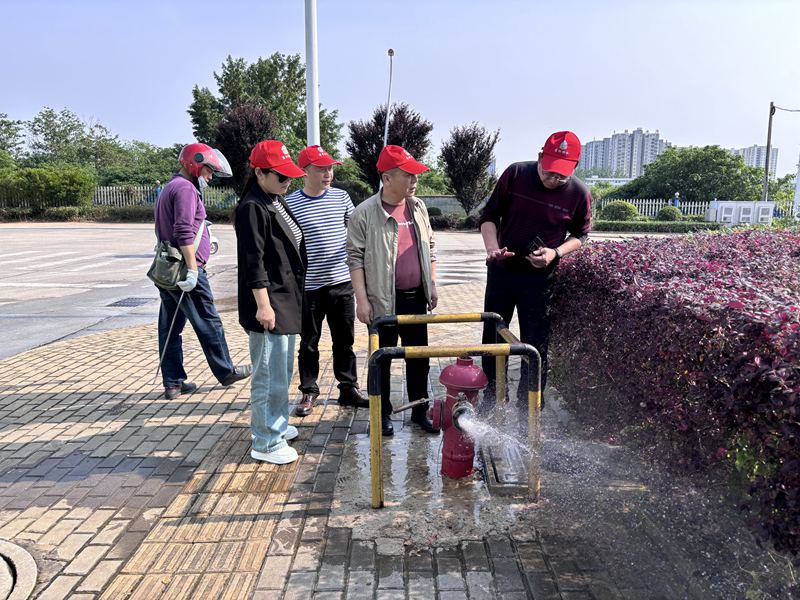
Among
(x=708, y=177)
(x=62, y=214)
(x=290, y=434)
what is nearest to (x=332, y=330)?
(x=290, y=434)

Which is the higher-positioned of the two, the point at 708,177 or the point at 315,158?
the point at 708,177

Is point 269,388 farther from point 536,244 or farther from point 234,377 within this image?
point 536,244

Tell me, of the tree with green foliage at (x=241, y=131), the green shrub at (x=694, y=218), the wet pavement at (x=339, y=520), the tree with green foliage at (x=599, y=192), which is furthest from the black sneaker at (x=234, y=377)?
the tree with green foliage at (x=599, y=192)

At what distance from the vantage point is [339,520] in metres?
3.07

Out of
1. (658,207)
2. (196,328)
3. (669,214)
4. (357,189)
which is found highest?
(357,189)

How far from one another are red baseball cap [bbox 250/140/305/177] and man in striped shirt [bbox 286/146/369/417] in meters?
0.73

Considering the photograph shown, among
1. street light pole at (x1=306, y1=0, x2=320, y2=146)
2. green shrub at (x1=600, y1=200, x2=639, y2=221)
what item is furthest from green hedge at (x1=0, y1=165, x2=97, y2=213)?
street light pole at (x1=306, y1=0, x2=320, y2=146)

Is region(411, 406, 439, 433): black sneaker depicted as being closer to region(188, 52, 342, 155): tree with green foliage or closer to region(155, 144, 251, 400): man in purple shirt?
region(155, 144, 251, 400): man in purple shirt

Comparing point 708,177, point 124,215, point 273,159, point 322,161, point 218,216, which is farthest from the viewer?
point 708,177

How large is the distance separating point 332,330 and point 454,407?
1.59 meters

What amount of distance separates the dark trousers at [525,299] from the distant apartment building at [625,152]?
151 metres

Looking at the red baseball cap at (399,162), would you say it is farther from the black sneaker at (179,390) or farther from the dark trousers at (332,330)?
the black sneaker at (179,390)

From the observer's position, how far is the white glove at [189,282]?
4691mm

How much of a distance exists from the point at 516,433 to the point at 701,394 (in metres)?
1.82
